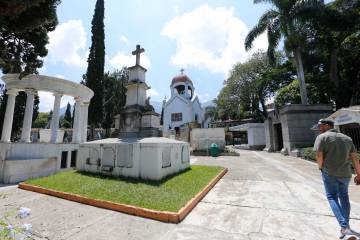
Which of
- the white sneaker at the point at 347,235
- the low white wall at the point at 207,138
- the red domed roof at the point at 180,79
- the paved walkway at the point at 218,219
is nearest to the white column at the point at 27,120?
the paved walkway at the point at 218,219

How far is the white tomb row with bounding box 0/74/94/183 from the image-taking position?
10.4m

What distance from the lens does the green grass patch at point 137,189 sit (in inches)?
215

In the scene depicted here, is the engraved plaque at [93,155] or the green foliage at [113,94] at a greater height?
the green foliage at [113,94]

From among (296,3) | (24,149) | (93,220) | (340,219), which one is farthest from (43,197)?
(296,3)

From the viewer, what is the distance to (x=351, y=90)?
67.8 ft

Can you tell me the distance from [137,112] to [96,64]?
1658 centimetres

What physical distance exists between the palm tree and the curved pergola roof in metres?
17.8

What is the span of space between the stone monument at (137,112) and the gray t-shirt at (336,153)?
23.2ft

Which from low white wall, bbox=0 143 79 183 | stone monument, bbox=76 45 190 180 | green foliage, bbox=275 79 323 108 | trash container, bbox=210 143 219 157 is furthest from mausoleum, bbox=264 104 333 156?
low white wall, bbox=0 143 79 183

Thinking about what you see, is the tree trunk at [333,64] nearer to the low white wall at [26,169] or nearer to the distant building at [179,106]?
the distant building at [179,106]

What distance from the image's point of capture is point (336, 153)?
12.3 feet

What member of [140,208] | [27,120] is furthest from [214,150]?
[140,208]

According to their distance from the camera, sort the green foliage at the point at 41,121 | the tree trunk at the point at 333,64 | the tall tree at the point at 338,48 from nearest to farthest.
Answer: the tall tree at the point at 338,48 < the tree trunk at the point at 333,64 < the green foliage at the point at 41,121

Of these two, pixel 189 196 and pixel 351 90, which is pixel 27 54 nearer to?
pixel 189 196
